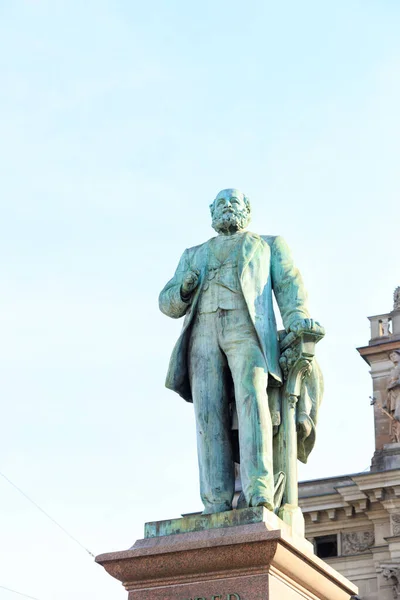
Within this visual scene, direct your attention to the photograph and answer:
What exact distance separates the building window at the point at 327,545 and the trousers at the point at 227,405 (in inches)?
1250

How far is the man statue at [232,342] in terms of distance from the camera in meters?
9.56

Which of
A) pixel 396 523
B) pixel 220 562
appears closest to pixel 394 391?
pixel 396 523

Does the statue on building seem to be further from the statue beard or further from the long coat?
the long coat

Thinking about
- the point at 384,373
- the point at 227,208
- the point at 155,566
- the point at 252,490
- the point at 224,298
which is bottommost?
the point at 155,566

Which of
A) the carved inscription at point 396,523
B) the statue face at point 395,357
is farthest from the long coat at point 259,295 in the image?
the statue face at point 395,357

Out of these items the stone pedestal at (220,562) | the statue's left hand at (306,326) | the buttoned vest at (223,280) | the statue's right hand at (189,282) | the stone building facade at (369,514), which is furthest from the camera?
the stone building facade at (369,514)

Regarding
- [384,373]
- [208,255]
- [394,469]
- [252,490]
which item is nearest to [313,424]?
[252,490]

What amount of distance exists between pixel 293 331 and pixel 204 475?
4.72 ft

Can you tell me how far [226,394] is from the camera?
32.6ft

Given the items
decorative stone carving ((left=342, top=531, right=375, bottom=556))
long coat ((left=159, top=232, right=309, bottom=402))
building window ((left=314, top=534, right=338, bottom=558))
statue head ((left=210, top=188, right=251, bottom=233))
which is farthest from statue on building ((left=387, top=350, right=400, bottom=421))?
long coat ((left=159, top=232, right=309, bottom=402))

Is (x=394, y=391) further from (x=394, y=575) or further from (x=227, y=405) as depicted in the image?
(x=227, y=405)

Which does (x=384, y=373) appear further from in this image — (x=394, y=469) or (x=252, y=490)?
(x=252, y=490)

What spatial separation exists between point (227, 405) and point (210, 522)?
1.13m

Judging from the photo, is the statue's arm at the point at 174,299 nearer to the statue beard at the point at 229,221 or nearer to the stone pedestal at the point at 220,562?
the statue beard at the point at 229,221
